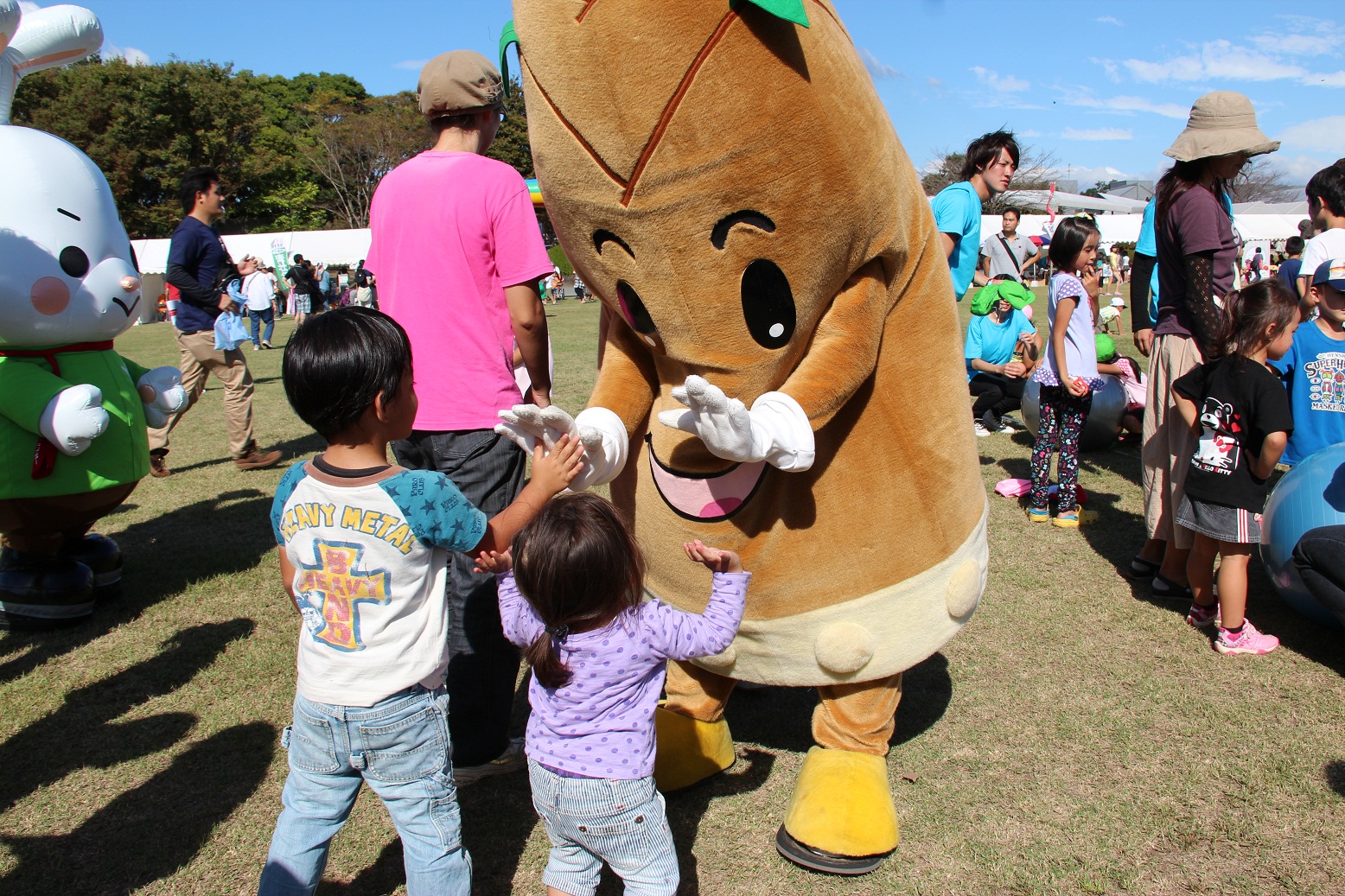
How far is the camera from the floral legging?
5.36 meters

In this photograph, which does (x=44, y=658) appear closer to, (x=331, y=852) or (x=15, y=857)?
(x=15, y=857)

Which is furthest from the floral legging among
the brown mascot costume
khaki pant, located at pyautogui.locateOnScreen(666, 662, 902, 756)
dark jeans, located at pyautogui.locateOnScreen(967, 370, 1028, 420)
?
khaki pant, located at pyautogui.locateOnScreen(666, 662, 902, 756)

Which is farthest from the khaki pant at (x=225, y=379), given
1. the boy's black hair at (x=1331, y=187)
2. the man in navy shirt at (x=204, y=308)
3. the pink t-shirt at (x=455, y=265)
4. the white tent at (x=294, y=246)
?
the white tent at (x=294, y=246)

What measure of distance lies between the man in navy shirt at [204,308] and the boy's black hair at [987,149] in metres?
5.13

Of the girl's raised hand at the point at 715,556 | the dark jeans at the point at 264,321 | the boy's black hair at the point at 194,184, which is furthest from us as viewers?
the dark jeans at the point at 264,321

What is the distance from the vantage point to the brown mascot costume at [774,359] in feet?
6.07

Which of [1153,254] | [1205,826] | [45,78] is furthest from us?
[45,78]

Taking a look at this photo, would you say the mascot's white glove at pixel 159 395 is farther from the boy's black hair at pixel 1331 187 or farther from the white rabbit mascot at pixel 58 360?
the boy's black hair at pixel 1331 187

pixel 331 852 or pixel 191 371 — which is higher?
pixel 191 371

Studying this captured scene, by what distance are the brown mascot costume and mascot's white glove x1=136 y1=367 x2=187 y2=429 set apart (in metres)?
2.78

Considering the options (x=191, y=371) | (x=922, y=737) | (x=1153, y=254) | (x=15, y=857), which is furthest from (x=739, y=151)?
(x=191, y=371)

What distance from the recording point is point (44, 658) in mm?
3883

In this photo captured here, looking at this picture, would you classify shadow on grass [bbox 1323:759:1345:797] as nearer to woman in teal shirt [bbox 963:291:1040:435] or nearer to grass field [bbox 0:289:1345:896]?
grass field [bbox 0:289:1345:896]

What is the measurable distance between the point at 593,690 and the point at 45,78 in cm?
4763
